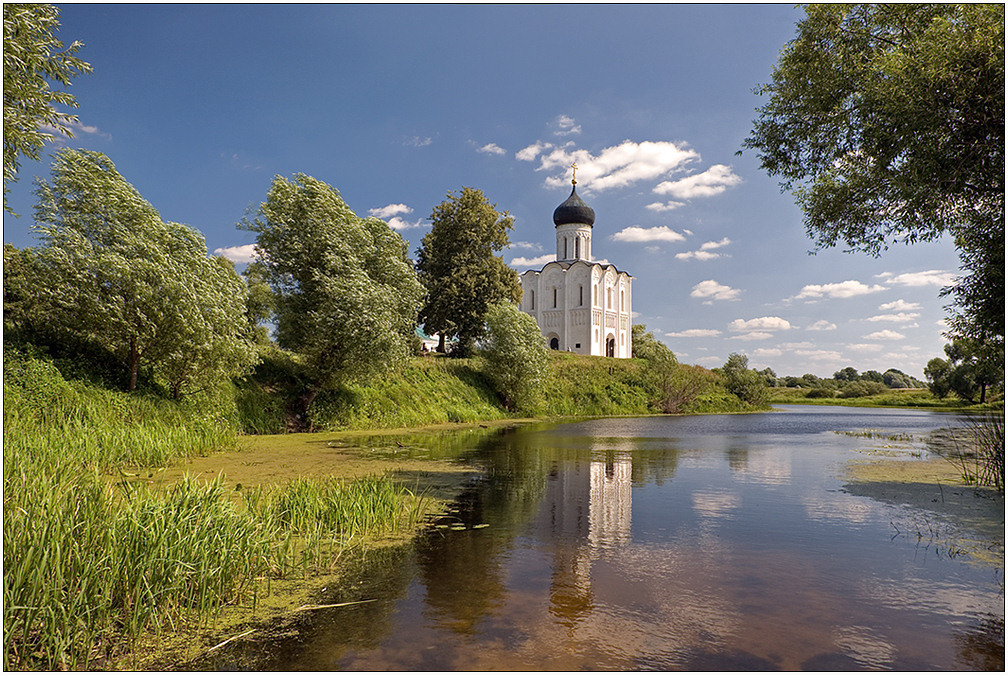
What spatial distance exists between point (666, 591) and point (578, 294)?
58129mm

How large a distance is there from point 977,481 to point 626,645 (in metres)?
11.3

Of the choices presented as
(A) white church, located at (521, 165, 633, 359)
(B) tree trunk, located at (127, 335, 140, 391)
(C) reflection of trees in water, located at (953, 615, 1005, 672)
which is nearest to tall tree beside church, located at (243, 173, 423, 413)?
(B) tree trunk, located at (127, 335, 140, 391)

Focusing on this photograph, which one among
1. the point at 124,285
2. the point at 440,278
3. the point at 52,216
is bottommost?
the point at 124,285

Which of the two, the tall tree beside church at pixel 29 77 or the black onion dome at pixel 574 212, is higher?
the black onion dome at pixel 574 212

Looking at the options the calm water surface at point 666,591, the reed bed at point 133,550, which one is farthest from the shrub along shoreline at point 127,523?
the calm water surface at point 666,591

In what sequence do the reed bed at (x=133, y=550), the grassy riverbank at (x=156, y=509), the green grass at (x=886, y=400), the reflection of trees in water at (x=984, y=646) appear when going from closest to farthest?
the reed bed at (x=133, y=550) → the grassy riverbank at (x=156, y=509) → the reflection of trees in water at (x=984, y=646) → the green grass at (x=886, y=400)

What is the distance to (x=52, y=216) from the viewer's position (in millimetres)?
14188

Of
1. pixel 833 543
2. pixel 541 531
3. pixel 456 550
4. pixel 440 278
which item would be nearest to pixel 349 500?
pixel 456 550

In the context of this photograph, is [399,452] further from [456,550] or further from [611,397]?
[611,397]

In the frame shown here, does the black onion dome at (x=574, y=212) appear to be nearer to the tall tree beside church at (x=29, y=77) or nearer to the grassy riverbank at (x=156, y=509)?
the grassy riverbank at (x=156, y=509)

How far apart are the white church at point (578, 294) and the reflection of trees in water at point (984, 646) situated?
55814 millimetres

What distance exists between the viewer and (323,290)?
67.8ft

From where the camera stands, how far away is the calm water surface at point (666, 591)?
4.33m

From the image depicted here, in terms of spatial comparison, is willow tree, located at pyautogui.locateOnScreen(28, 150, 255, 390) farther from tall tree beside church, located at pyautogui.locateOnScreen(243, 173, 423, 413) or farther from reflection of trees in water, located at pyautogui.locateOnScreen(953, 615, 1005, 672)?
reflection of trees in water, located at pyautogui.locateOnScreen(953, 615, 1005, 672)
